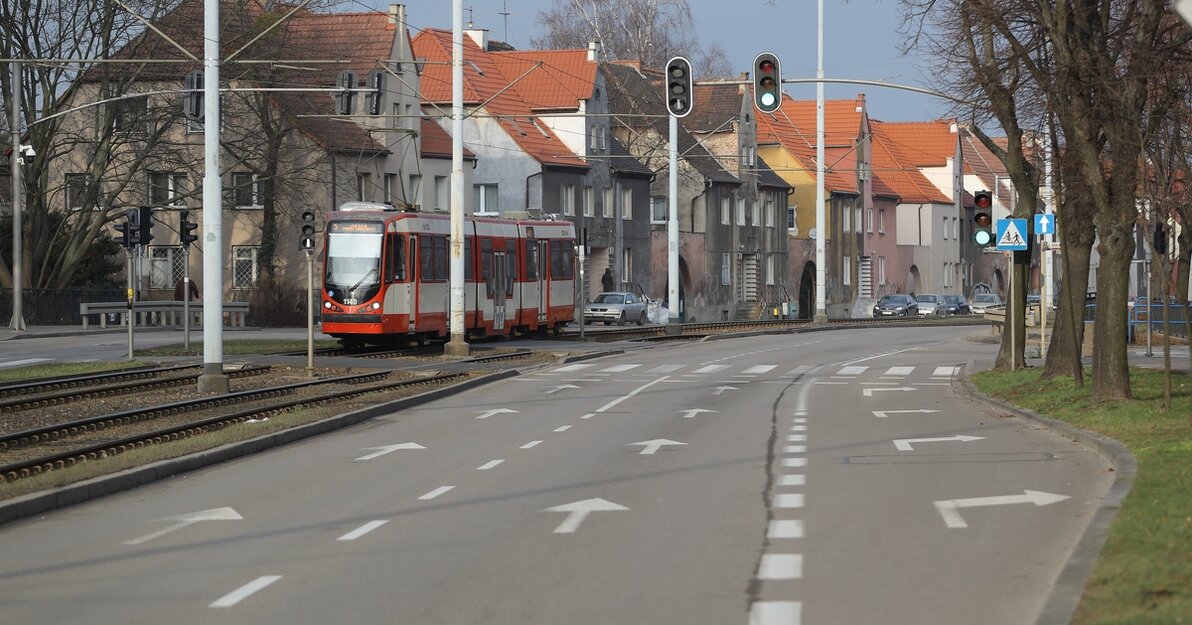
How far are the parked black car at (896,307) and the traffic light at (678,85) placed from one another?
57.9 metres

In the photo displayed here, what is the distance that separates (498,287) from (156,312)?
18.0 meters

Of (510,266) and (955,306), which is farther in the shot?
(955,306)

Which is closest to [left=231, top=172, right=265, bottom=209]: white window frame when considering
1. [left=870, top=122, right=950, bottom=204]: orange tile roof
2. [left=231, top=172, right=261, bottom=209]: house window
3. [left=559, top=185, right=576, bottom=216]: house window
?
[left=231, top=172, right=261, bottom=209]: house window

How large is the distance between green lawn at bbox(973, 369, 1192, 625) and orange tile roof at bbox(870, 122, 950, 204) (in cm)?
8809

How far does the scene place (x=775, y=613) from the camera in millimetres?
8727

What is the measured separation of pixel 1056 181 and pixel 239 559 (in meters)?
19.8

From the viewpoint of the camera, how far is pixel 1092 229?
2569cm

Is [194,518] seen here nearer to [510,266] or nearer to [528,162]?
[510,266]

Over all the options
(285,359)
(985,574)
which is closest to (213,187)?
(285,359)

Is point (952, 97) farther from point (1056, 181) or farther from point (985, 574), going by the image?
point (985, 574)

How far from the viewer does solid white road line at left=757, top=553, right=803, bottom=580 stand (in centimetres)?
986

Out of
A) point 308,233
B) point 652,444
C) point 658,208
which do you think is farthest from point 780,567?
point 658,208

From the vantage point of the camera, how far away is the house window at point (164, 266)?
217 ft

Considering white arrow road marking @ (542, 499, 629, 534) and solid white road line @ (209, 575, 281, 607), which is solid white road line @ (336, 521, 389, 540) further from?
solid white road line @ (209, 575, 281, 607)
